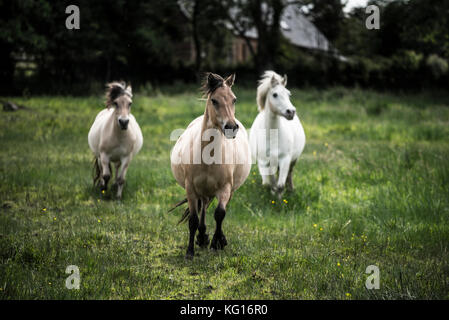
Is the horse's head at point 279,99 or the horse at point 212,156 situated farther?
the horse's head at point 279,99

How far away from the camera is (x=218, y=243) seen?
5133mm

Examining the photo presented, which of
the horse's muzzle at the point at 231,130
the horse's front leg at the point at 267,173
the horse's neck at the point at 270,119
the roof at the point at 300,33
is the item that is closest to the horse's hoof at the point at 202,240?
the horse's muzzle at the point at 231,130

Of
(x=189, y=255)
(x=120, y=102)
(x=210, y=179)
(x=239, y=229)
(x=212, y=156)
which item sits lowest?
(x=239, y=229)

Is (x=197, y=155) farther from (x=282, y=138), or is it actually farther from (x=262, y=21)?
(x=262, y=21)

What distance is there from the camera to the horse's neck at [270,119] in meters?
7.23

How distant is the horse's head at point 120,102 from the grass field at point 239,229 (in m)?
1.49

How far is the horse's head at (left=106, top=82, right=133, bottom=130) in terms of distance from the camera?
7.26 metres

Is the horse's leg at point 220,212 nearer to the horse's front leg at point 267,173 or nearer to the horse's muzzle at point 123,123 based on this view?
the horse's front leg at point 267,173

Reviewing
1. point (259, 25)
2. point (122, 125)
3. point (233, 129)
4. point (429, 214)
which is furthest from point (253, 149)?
point (259, 25)

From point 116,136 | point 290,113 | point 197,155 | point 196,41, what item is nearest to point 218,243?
point 197,155

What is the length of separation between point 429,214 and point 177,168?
4.00 m

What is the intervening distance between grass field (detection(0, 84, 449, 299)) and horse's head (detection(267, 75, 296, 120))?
5.00 ft

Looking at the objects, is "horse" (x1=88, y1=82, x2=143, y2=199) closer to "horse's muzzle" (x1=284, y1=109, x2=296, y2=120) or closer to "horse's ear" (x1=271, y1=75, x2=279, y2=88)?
"horse's ear" (x1=271, y1=75, x2=279, y2=88)

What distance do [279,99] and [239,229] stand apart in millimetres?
2239
